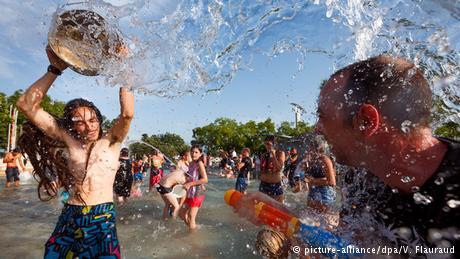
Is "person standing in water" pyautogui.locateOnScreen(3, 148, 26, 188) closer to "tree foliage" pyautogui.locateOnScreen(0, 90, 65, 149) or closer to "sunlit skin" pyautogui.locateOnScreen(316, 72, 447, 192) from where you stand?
"tree foliage" pyautogui.locateOnScreen(0, 90, 65, 149)

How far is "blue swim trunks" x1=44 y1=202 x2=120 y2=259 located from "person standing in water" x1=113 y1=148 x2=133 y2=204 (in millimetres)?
6075

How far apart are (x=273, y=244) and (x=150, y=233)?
4.43 metres

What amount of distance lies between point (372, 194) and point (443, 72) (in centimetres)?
116

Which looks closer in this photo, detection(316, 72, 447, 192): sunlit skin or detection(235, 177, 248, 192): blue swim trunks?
detection(316, 72, 447, 192): sunlit skin

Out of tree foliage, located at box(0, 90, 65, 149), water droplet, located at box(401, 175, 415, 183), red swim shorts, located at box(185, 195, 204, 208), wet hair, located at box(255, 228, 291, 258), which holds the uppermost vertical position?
tree foliage, located at box(0, 90, 65, 149)

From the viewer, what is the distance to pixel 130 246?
547 centimetres

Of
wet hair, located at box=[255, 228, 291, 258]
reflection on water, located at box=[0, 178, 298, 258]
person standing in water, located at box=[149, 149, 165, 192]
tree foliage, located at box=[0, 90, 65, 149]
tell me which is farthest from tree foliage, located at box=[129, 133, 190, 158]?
tree foliage, located at box=[0, 90, 65, 149]

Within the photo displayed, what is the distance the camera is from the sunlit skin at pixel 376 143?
1.30 m

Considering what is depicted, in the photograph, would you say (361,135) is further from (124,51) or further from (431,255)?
(124,51)

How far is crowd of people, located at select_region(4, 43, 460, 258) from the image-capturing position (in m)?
1.27

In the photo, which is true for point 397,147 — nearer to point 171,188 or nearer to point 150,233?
point 150,233

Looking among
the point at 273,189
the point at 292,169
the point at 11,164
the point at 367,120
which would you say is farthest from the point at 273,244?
the point at 11,164

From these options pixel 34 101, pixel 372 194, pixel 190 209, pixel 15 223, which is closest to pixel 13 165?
pixel 15 223

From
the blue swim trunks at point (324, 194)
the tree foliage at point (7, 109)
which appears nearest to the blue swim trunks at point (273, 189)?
the blue swim trunks at point (324, 194)
